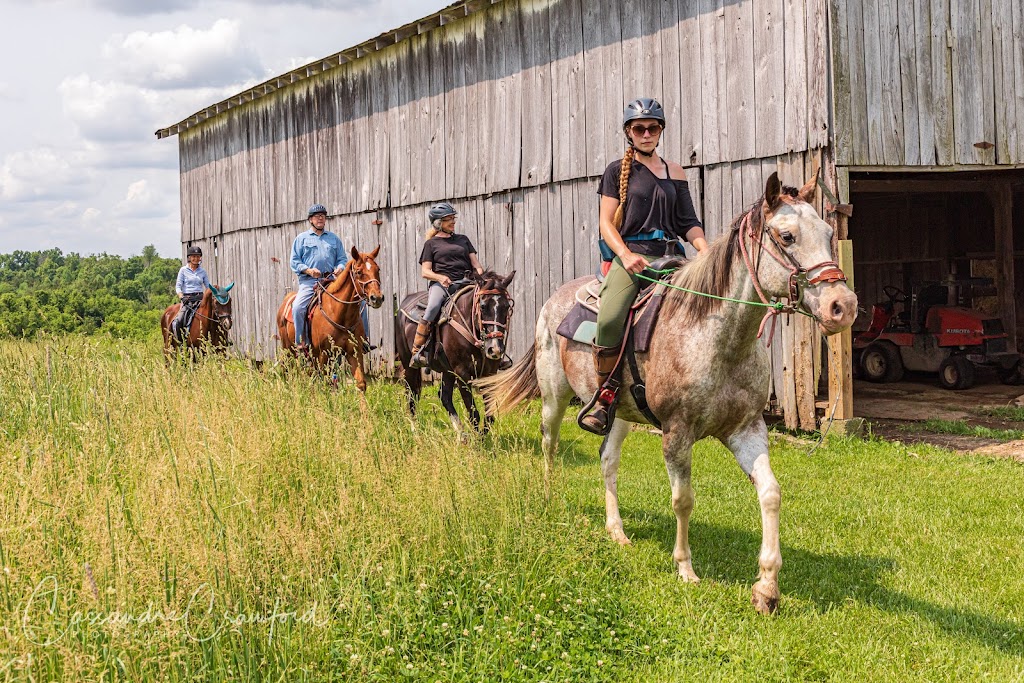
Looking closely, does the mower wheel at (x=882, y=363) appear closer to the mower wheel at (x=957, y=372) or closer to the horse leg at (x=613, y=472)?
the mower wheel at (x=957, y=372)

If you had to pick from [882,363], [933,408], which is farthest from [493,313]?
[882,363]

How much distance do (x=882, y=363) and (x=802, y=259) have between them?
12.9 metres

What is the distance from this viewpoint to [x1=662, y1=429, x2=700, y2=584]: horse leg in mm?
5828

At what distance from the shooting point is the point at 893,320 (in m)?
16.6

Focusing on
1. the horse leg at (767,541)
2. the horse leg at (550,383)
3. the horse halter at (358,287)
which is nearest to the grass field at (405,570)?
the horse leg at (767,541)

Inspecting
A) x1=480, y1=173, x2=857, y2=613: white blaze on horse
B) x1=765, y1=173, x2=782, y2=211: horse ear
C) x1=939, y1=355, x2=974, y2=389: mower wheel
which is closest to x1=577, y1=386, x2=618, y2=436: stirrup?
x1=480, y1=173, x2=857, y2=613: white blaze on horse

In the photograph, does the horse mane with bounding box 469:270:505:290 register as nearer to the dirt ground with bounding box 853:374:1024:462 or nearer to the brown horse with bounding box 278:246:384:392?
the brown horse with bounding box 278:246:384:392

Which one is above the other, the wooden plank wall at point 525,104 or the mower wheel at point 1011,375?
the wooden plank wall at point 525,104

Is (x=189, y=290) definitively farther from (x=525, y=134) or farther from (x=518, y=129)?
(x=525, y=134)

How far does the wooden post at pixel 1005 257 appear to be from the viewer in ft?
50.9

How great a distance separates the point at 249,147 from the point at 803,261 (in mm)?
20510

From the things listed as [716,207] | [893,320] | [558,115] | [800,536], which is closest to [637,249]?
[800,536]

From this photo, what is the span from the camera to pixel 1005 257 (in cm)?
1580

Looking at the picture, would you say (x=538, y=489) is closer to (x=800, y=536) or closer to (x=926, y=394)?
(x=800, y=536)
